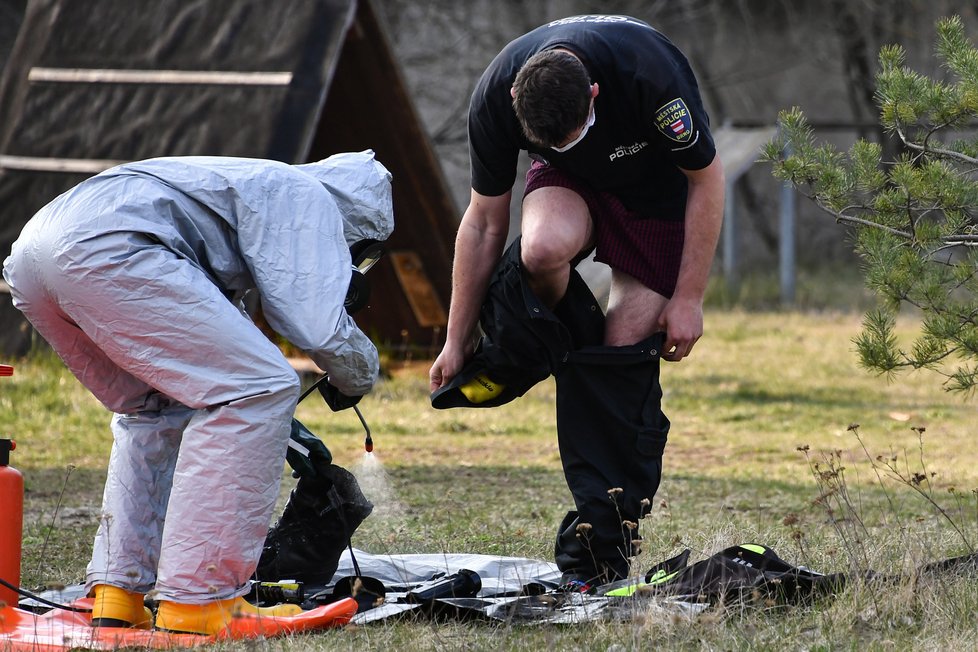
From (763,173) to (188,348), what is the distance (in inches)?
549

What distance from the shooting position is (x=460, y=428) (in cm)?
673

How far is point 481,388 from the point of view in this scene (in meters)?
3.63

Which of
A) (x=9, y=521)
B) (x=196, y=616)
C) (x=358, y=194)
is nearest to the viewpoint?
(x=196, y=616)

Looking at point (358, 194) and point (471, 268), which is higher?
point (358, 194)

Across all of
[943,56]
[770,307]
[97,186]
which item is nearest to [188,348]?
[97,186]

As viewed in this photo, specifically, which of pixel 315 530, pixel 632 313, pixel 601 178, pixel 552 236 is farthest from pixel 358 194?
pixel 315 530

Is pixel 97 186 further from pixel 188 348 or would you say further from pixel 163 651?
pixel 163 651

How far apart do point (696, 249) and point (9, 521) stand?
195 centimetres

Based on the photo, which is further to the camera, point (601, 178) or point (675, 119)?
point (601, 178)

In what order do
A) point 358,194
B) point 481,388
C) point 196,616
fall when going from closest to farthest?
point 196,616 → point 358,194 → point 481,388

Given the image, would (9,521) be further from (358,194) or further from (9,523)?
(358,194)

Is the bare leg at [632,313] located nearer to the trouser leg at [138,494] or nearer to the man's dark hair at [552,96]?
the man's dark hair at [552,96]

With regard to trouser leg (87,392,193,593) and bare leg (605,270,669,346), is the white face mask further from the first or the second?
trouser leg (87,392,193,593)

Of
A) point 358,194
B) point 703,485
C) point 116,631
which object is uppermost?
point 358,194
